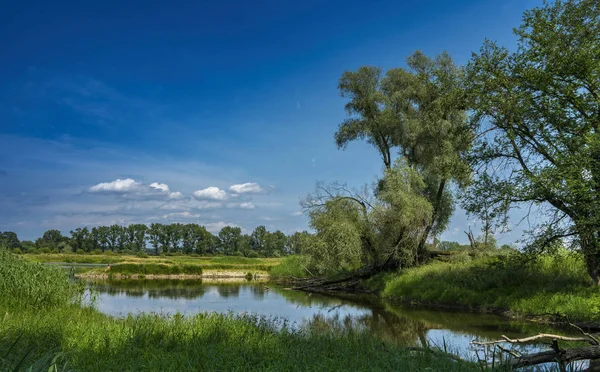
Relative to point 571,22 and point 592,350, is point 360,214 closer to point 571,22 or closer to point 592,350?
point 571,22

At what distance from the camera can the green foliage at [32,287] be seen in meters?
12.6

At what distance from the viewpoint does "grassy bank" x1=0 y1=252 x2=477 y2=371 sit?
6578mm

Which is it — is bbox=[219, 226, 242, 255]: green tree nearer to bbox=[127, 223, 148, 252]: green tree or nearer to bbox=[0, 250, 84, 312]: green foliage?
bbox=[127, 223, 148, 252]: green tree

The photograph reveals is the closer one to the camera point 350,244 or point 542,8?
point 542,8

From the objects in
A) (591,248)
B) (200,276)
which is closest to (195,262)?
(200,276)

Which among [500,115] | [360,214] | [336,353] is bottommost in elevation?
[336,353]

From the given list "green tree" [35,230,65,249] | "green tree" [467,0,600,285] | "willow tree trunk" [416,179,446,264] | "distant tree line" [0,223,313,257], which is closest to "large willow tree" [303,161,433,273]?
"willow tree trunk" [416,179,446,264]

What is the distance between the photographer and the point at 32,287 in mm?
13070

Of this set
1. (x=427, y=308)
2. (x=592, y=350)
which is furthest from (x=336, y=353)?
(x=427, y=308)

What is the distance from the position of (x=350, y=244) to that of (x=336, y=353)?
1914 centimetres

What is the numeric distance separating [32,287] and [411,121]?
24.9 m

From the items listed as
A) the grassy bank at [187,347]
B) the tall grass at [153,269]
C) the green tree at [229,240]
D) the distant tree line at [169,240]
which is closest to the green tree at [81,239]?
the distant tree line at [169,240]

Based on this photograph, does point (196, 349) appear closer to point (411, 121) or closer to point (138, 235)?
point (411, 121)

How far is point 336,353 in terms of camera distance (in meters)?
7.92
